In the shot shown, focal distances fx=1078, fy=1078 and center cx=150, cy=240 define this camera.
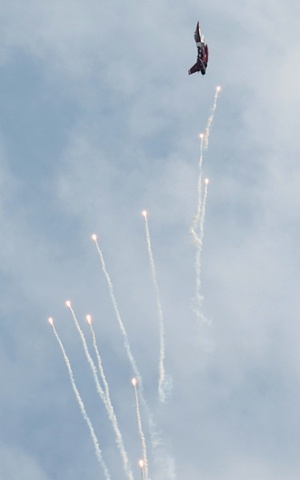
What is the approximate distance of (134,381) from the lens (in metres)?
197

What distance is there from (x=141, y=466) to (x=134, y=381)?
15252 millimetres

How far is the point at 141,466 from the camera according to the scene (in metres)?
194

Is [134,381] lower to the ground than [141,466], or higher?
higher
